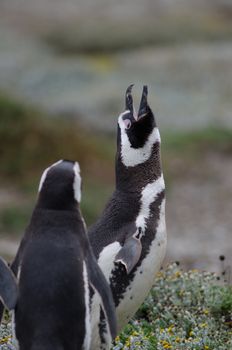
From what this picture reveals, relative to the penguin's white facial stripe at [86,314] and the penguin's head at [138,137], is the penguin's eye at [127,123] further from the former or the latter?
the penguin's white facial stripe at [86,314]

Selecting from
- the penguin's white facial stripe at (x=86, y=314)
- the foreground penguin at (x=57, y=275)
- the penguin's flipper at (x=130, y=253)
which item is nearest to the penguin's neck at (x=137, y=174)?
the penguin's flipper at (x=130, y=253)

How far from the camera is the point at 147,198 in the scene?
648cm

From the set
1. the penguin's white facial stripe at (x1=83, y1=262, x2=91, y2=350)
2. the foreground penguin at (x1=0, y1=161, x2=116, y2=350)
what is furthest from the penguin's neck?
the penguin's white facial stripe at (x1=83, y1=262, x2=91, y2=350)

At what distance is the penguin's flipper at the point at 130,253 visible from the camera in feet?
19.6

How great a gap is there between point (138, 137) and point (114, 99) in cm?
1756

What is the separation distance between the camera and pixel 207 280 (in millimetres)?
7926

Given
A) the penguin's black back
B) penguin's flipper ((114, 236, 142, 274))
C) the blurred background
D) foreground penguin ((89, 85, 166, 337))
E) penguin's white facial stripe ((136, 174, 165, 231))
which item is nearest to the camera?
the penguin's black back

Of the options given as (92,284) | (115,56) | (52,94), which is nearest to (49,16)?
(115,56)

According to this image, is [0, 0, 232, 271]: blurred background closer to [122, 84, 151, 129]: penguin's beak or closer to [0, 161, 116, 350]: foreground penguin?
[122, 84, 151, 129]: penguin's beak

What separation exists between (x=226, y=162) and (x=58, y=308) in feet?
47.8

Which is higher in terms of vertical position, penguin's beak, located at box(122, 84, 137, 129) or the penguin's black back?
penguin's beak, located at box(122, 84, 137, 129)

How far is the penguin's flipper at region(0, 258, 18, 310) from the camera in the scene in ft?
17.2

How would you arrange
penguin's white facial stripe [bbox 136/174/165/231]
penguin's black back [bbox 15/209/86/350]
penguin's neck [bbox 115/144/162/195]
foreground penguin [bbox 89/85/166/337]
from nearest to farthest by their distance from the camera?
penguin's black back [bbox 15/209/86/350] < foreground penguin [bbox 89/85/166/337] < penguin's white facial stripe [bbox 136/174/165/231] < penguin's neck [bbox 115/144/162/195]

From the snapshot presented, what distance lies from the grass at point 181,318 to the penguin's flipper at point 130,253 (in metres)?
0.55
